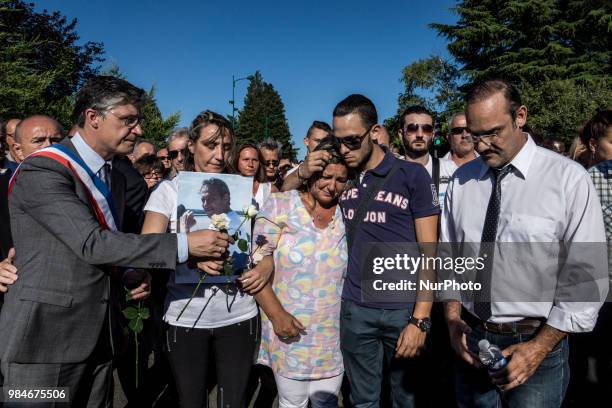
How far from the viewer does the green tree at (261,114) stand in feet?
254

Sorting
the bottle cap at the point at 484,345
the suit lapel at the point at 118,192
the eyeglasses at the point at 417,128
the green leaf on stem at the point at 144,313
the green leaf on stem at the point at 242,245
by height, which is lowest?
the bottle cap at the point at 484,345

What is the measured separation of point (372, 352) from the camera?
2.98m

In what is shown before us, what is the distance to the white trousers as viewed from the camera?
2.73 m

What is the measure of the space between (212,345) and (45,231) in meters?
1.20

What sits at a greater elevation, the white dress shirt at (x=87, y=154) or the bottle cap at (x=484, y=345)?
the white dress shirt at (x=87, y=154)

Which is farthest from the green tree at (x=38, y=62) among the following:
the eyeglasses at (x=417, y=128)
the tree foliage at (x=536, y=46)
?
the tree foliage at (x=536, y=46)

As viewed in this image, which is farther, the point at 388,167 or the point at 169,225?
the point at 388,167

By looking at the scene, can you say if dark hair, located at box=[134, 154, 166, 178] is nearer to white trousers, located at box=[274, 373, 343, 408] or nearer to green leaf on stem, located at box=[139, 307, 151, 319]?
green leaf on stem, located at box=[139, 307, 151, 319]

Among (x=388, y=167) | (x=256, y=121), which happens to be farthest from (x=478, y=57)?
(x=256, y=121)

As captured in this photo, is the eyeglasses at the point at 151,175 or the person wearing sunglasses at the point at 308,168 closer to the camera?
the person wearing sunglasses at the point at 308,168

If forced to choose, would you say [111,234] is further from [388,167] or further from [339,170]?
[388,167]

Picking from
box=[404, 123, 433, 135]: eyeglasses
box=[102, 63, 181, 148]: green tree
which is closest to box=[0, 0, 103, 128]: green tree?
box=[102, 63, 181, 148]: green tree

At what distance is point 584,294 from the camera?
82.4 inches

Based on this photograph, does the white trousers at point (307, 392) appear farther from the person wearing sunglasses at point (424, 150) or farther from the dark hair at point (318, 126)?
the dark hair at point (318, 126)
